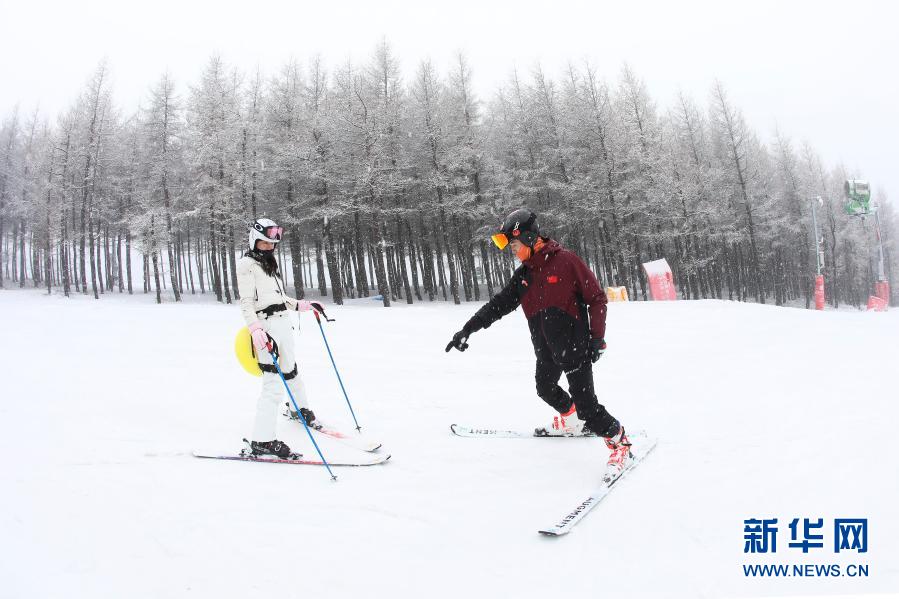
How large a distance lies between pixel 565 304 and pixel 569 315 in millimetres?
105

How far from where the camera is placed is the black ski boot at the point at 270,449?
4.46 metres

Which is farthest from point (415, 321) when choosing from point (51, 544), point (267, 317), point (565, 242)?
point (565, 242)

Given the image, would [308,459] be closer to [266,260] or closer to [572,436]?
[266,260]

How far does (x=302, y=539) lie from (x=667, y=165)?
28.8 m

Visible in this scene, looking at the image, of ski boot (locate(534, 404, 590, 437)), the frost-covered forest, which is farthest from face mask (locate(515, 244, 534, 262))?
the frost-covered forest

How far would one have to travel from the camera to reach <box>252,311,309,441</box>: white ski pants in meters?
4.59

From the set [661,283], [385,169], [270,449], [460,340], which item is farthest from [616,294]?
[270,449]

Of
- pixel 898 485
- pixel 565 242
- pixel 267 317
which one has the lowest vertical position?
pixel 898 485

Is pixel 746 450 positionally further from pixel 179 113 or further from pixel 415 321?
pixel 179 113

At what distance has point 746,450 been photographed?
4074mm

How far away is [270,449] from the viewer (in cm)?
449

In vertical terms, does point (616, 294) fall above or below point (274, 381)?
above

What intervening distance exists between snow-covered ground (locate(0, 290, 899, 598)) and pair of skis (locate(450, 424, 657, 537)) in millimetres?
63

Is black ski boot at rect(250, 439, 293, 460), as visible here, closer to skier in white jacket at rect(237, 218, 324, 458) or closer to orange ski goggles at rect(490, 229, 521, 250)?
skier in white jacket at rect(237, 218, 324, 458)
